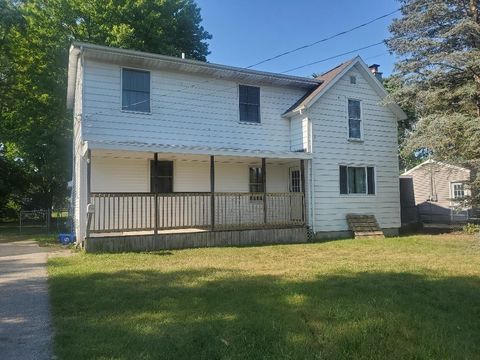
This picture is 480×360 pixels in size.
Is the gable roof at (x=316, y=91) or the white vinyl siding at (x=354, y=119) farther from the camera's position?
the white vinyl siding at (x=354, y=119)

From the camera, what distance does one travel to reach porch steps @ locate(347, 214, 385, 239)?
15587 mm

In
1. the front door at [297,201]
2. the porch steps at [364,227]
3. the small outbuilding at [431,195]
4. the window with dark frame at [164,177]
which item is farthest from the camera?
the small outbuilding at [431,195]

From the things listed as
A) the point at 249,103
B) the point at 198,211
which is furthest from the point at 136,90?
the point at 198,211

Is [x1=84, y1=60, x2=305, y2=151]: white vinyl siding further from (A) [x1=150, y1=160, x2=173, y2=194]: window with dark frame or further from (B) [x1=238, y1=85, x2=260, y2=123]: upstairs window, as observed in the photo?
(A) [x1=150, y1=160, x2=173, y2=194]: window with dark frame

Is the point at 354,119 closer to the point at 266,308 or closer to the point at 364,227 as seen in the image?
the point at 364,227

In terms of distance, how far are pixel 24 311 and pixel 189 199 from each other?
334 inches

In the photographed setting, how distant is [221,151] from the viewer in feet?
42.1

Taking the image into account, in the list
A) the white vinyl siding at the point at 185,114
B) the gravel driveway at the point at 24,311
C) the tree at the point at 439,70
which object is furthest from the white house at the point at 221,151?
the gravel driveway at the point at 24,311

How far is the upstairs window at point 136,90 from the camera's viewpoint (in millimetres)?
13336

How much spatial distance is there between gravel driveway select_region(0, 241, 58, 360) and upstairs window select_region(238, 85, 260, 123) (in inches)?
332

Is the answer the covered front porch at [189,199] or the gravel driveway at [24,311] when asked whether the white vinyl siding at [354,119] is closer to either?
the covered front porch at [189,199]

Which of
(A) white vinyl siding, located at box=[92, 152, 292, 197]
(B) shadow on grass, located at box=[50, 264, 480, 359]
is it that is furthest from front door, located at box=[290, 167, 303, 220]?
(B) shadow on grass, located at box=[50, 264, 480, 359]

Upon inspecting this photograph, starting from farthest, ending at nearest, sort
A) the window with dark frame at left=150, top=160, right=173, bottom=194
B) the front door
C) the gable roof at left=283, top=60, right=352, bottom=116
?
the gable roof at left=283, top=60, right=352, bottom=116 → the front door → the window with dark frame at left=150, top=160, right=173, bottom=194

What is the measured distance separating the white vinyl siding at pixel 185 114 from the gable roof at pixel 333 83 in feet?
2.25
